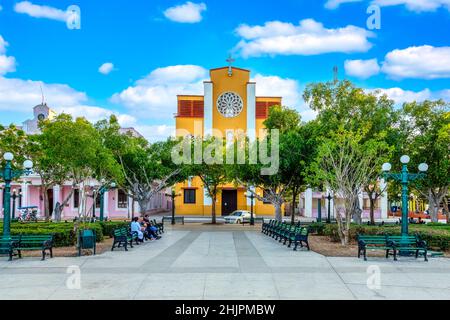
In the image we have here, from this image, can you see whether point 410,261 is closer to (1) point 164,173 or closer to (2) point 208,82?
(1) point 164,173

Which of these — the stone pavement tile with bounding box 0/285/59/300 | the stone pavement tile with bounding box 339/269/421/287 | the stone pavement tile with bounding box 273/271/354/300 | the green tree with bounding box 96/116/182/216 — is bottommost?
the stone pavement tile with bounding box 339/269/421/287

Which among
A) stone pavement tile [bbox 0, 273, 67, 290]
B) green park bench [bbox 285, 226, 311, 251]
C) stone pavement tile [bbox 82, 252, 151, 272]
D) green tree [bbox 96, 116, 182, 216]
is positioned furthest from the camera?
green tree [bbox 96, 116, 182, 216]

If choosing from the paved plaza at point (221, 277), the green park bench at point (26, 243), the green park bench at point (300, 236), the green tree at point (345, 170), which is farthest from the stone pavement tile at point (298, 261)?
the green park bench at point (26, 243)

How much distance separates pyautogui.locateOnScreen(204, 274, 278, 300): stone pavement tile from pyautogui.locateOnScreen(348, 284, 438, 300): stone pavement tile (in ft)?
6.04

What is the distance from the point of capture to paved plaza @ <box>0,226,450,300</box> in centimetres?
1073

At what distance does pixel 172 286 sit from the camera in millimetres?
11586

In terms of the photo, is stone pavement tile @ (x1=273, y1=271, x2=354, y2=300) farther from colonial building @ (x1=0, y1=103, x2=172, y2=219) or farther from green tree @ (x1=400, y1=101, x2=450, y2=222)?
colonial building @ (x1=0, y1=103, x2=172, y2=219)

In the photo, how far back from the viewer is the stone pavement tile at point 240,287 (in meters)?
10.5

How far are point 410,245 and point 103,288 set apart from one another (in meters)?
11.4

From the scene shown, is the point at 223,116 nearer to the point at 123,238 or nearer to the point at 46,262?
the point at 123,238

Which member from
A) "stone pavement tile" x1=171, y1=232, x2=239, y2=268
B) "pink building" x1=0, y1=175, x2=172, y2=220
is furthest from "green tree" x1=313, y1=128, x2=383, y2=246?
"pink building" x1=0, y1=175, x2=172, y2=220

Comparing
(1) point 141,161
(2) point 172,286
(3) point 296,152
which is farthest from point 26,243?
(3) point 296,152

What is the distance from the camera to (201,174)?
42594mm
